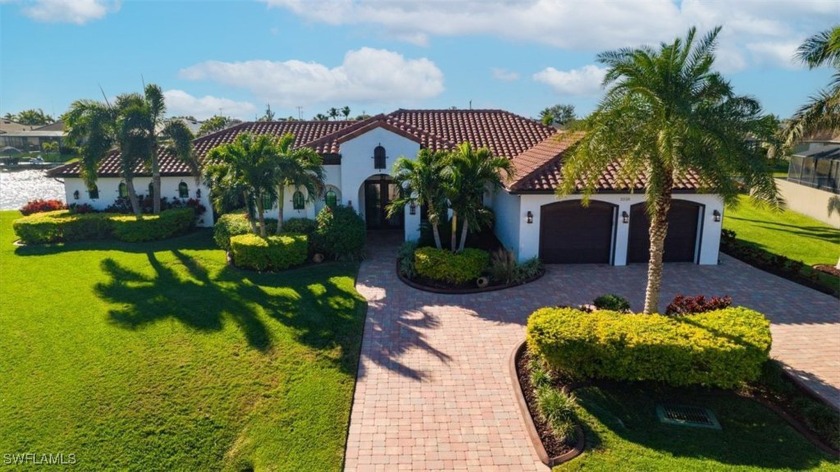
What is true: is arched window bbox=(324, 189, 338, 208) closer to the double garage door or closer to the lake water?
the double garage door

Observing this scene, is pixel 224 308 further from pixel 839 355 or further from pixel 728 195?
pixel 839 355

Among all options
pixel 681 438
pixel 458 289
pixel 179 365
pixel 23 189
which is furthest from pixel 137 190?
pixel 23 189

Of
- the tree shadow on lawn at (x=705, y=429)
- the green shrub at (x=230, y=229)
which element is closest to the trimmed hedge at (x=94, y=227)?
the green shrub at (x=230, y=229)

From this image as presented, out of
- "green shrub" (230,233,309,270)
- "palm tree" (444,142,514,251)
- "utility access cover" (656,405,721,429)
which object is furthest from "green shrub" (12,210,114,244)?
"utility access cover" (656,405,721,429)

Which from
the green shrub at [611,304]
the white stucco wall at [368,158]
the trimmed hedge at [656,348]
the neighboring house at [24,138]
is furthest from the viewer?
the neighboring house at [24,138]

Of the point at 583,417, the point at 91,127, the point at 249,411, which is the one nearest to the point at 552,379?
the point at 583,417

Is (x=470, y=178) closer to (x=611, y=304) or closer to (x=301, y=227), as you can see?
(x=611, y=304)

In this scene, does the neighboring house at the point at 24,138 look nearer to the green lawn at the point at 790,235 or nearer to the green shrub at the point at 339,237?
the green shrub at the point at 339,237
